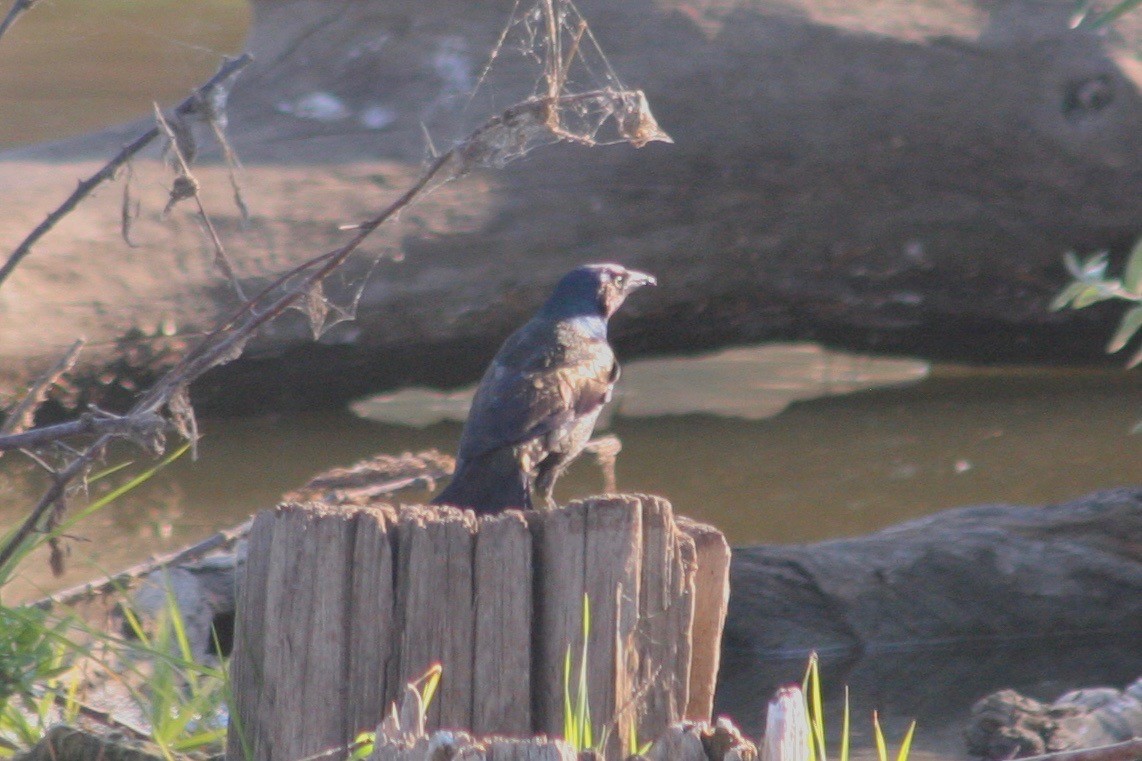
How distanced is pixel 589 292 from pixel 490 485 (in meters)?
1.07

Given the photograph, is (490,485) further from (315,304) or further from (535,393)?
(315,304)

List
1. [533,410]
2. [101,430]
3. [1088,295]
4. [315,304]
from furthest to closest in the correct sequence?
[533,410] < [315,304] < [1088,295] < [101,430]

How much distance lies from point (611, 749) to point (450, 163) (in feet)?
3.13

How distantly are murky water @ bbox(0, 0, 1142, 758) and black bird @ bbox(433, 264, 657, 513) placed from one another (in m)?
0.85

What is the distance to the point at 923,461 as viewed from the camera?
235 inches

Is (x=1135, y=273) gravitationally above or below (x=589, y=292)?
above

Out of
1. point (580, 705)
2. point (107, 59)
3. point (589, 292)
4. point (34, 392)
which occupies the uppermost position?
point (107, 59)

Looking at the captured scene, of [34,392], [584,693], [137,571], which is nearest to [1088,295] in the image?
[584,693]

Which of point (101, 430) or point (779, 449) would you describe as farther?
point (779, 449)

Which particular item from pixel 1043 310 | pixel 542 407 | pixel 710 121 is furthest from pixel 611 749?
pixel 1043 310

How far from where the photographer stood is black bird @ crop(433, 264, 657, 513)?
130 inches

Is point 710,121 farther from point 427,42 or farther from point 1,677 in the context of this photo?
point 1,677

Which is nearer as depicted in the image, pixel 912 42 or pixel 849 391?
pixel 912 42

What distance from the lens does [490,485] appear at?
3.28 m
